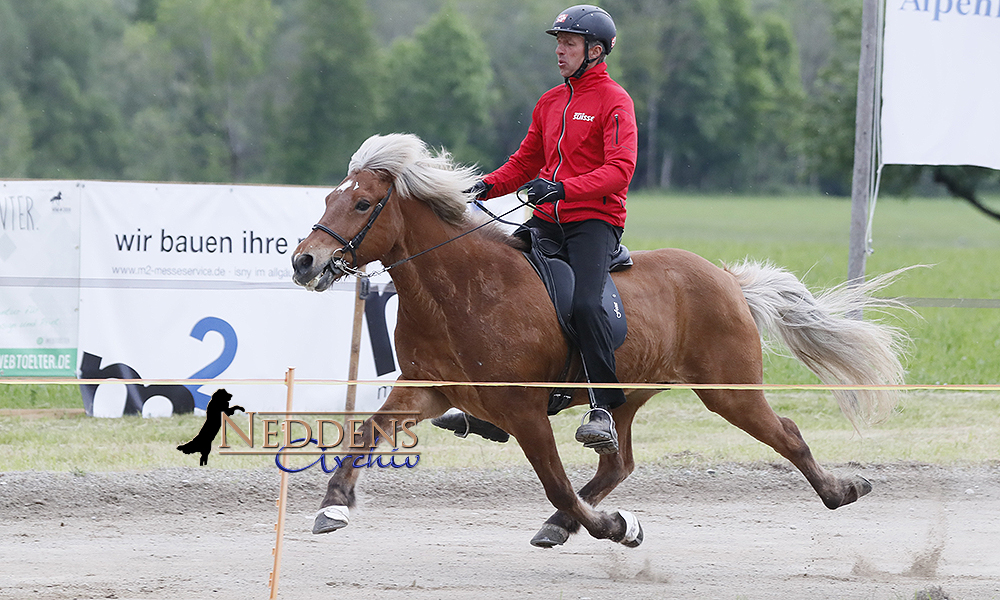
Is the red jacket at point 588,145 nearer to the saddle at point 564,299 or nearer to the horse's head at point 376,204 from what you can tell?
the saddle at point 564,299

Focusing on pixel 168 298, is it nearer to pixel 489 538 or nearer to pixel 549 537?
pixel 489 538

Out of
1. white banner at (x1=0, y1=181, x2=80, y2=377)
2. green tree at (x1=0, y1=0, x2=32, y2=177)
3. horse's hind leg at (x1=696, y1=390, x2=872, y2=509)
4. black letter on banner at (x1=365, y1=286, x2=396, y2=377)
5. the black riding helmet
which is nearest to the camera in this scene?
the black riding helmet

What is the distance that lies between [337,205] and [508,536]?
2497 mm

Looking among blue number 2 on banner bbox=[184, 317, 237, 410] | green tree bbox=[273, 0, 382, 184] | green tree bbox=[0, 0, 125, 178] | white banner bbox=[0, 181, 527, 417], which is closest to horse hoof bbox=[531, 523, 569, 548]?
white banner bbox=[0, 181, 527, 417]

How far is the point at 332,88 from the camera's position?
6431cm

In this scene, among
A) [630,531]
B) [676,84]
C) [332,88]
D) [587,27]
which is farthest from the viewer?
[676,84]

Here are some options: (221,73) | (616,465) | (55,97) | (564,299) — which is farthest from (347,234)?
(221,73)

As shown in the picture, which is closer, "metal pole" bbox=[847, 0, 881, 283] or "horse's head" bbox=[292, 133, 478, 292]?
"horse's head" bbox=[292, 133, 478, 292]

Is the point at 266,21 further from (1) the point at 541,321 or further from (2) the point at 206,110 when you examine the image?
(1) the point at 541,321

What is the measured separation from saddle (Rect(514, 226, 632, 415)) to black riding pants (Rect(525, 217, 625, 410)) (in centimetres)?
4

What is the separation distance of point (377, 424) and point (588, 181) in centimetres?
153

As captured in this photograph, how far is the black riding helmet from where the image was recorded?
541 centimetres

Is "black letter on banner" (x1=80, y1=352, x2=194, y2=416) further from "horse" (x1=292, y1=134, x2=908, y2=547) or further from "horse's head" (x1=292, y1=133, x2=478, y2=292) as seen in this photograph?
"horse's head" (x1=292, y1=133, x2=478, y2=292)

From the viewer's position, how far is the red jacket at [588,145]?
17.4 ft
